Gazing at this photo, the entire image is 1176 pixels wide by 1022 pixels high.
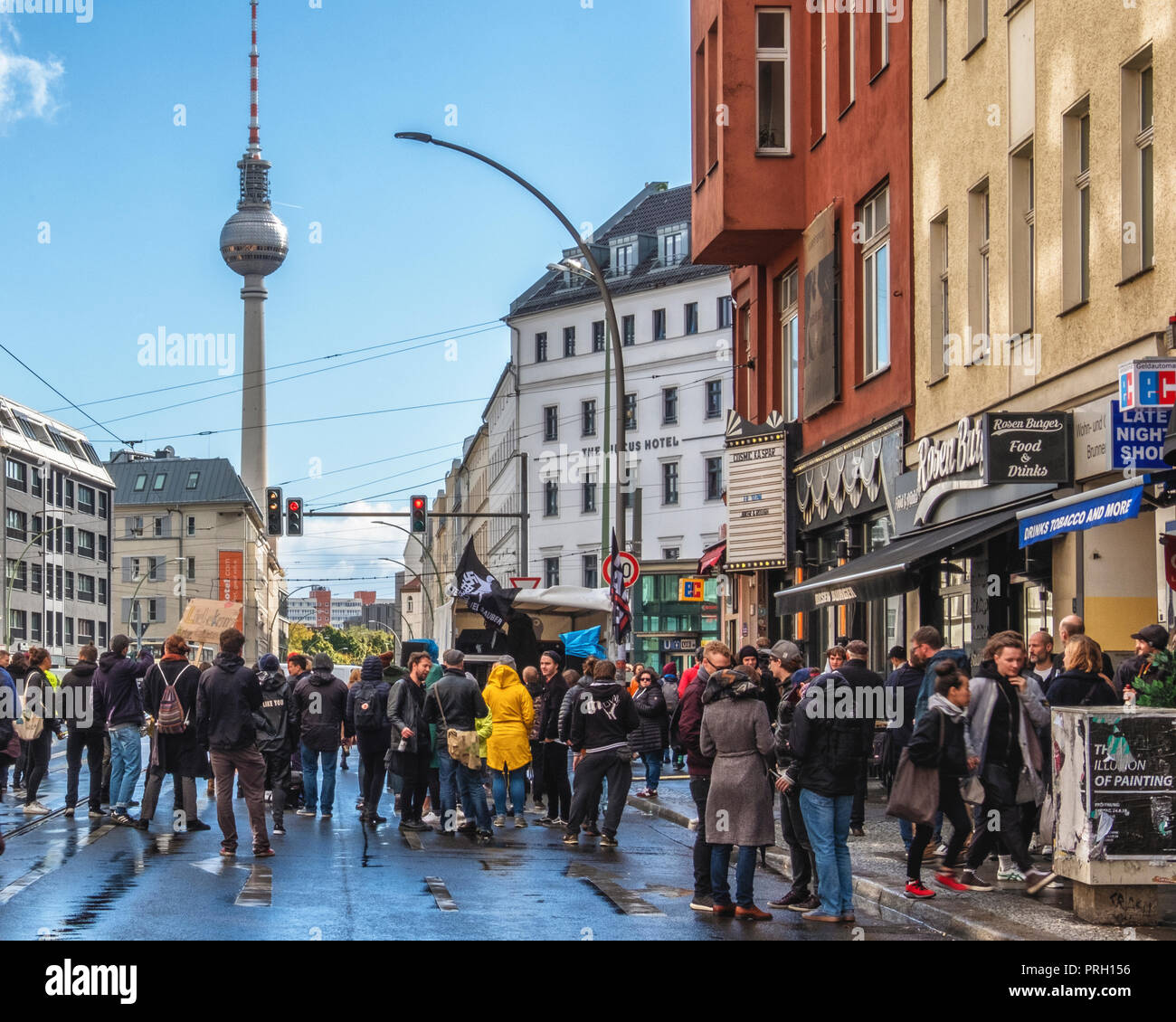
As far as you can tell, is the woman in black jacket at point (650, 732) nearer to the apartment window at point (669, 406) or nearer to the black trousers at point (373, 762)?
the black trousers at point (373, 762)

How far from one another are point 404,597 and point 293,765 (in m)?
178

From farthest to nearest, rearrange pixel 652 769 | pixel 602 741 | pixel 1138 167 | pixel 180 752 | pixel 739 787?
1. pixel 652 769
2. pixel 180 752
3. pixel 602 741
4. pixel 1138 167
5. pixel 739 787

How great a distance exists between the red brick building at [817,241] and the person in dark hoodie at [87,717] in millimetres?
8266

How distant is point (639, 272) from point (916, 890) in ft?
197

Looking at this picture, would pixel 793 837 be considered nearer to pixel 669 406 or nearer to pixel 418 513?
pixel 418 513

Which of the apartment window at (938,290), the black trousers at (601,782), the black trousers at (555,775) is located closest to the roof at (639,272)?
the apartment window at (938,290)

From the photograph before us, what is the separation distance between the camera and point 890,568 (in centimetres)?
1775

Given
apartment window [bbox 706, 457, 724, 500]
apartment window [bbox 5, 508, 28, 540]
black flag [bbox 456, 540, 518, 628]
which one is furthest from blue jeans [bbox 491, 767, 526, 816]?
apartment window [bbox 5, 508, 28, 540]

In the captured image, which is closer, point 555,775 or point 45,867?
point 45,867

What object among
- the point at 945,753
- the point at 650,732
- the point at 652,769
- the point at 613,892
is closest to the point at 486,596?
the point at 652,769

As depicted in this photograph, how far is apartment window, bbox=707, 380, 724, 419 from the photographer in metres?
65.0

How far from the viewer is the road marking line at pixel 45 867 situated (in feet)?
39.3

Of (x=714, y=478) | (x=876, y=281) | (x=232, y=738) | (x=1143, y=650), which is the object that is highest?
(x=876, y=281)
